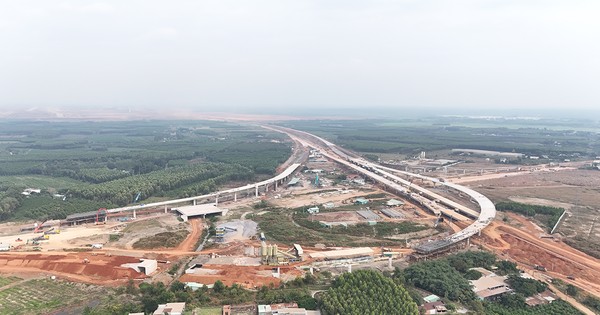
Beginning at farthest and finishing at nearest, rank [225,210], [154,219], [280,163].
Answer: [280,163] < [225,210] < [154,219]

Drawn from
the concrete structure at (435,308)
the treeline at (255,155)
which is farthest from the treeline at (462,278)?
the treeline at (255,155)

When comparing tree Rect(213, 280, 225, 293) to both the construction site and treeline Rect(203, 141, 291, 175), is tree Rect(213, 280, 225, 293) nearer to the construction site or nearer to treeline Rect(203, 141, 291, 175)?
the construction site

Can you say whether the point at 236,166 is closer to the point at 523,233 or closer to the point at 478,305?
the point at 523,233

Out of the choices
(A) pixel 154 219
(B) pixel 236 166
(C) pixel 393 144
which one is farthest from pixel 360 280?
(C) pixel 393 144

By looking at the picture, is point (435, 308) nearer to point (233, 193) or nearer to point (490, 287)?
point (490, 287)

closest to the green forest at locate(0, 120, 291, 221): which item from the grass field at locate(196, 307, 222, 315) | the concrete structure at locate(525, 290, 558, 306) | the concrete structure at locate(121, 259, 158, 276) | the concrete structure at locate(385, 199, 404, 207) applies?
the concrete structure at locate(121, 259, 158, 276)
